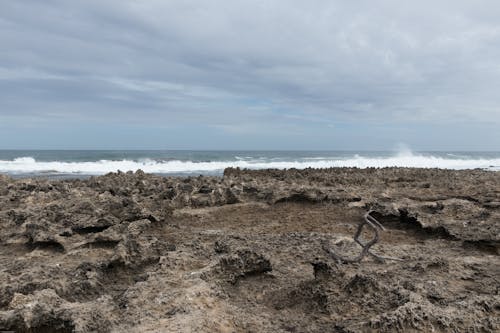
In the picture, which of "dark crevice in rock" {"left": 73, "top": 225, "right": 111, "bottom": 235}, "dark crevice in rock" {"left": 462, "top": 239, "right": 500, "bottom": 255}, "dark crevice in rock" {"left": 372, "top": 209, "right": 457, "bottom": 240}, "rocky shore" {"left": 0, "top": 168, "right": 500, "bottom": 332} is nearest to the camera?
"rocky shore" {"left": 0, "top": 168, "right": 500, "bottom": 332}

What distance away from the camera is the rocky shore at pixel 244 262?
2857 mm

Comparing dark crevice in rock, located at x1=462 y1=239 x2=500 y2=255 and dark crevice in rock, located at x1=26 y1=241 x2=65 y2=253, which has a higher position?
dark crevice in rock, located at x1=462 y1=239 x2=500 y2=255

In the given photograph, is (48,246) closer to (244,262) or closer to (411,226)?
(244,262)

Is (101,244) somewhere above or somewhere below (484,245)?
below

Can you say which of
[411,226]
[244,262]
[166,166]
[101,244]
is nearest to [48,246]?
[101,244]

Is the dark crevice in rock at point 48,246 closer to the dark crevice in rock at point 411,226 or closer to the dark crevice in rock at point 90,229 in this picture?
the dark crevice in rock at point 90,229

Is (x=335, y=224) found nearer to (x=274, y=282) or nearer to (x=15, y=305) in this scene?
(x=274, y=282)

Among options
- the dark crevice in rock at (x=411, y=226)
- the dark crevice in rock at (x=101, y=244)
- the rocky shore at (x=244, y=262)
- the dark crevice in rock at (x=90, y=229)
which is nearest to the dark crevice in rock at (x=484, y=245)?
the rocky shore at (x=244, y=262)

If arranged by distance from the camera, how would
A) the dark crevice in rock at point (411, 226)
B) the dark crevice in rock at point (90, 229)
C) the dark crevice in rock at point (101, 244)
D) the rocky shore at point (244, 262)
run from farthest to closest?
the dark crevice in rock at point (90, 229) → the dark crevice in rock at point (411, 226) → the dark crevice in rock at point (101, 244) → the rocky shore at point (244, 262)

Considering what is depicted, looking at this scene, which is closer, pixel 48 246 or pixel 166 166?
pixel 48 246

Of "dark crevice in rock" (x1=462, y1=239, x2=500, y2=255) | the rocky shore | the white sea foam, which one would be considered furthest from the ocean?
"dark crevice in rock" (x1=462, y1=239, x2=500, y2=255)

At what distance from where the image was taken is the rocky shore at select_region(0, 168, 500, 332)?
2857 millimetres

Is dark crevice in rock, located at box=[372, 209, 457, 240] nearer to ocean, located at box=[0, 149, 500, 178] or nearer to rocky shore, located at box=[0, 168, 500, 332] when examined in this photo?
rocky shore, located at box=[0, 168, 500, 332]

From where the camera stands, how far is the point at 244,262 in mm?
3689
